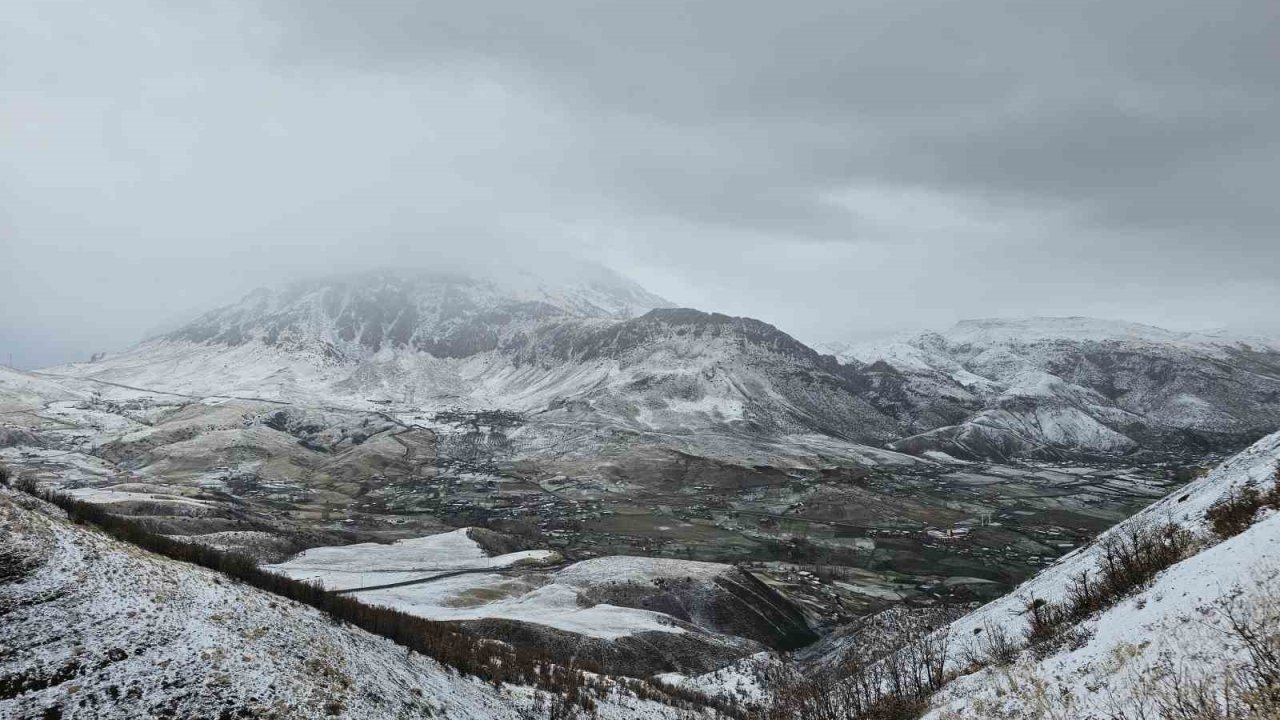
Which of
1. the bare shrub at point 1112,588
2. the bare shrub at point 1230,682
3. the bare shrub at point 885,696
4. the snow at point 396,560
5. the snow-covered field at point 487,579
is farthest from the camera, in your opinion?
the snow at point 396,560

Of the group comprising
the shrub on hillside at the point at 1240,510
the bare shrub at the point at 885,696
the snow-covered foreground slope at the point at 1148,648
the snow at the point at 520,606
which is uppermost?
the shrub on hillside at the point at 1240,510

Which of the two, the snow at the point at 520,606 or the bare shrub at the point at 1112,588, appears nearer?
the bare shrub at the point at 1112,588

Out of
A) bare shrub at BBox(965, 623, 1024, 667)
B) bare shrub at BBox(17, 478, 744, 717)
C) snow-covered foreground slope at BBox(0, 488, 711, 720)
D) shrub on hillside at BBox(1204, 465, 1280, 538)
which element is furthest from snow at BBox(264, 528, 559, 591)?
shrub on hillside at BBox(1204, 465, 1280, 538)

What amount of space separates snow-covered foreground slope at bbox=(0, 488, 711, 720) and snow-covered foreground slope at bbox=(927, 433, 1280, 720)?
587 inches

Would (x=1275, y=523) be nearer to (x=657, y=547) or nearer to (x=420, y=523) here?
(x=657, y=547)

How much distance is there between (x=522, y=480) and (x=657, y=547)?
80.1m

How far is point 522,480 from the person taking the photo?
19575 centimetres

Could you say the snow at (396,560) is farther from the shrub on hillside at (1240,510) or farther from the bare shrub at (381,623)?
the shrub on hillside at (1240,510)

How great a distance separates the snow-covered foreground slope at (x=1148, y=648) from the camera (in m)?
10.5

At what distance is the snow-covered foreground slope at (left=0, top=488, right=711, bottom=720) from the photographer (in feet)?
42.3

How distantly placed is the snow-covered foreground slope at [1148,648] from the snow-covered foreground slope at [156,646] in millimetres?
14908

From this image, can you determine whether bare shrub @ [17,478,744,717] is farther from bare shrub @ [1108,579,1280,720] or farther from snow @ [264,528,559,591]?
snow @ [264,528,559,591]

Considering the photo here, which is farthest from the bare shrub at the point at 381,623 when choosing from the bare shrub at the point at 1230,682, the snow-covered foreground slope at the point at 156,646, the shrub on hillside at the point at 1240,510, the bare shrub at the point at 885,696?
the shrub on hillside at the point at 1240,510

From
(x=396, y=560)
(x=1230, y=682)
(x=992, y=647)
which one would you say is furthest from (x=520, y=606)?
(x=1230, y=682)
